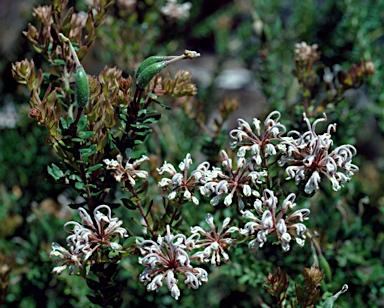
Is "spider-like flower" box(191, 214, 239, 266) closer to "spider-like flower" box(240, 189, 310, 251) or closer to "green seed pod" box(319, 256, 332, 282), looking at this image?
"spider-like flower" box(240, 189, 310, 251)

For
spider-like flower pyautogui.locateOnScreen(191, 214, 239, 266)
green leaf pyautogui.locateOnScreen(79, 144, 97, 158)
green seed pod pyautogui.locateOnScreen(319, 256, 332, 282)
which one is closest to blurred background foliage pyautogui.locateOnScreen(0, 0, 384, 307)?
green seed pod pyautogui.locateOnScreen(319, 256, 332, 282)

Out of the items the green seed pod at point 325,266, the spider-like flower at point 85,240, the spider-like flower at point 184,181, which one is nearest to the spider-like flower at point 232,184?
the spider-like flower at point 184,181

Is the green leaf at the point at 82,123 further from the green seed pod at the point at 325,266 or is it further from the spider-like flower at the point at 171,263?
the green seed pod at the point at 325,266

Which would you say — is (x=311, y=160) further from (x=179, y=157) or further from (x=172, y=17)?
(x=172, y=17)

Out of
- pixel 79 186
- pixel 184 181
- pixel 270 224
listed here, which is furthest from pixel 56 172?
pixel 270 224

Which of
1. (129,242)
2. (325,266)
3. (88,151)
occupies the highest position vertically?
(88,151)

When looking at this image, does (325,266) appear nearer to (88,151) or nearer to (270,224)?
(270,224)
